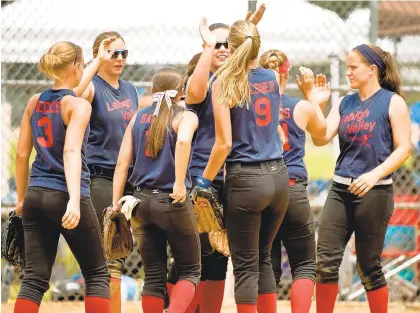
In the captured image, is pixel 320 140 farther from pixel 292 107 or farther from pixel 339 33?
pixel 339 33

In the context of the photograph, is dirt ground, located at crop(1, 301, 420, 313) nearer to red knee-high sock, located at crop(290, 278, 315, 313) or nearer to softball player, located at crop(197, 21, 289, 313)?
red knee-high sock, located at crop(290, 278, 315, 313)

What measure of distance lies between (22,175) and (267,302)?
161 centimetres

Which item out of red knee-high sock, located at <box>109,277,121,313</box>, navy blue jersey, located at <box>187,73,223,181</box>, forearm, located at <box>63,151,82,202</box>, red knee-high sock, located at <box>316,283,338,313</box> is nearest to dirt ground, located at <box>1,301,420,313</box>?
red knee-high sock, located at <box>109,277,121,313</box>

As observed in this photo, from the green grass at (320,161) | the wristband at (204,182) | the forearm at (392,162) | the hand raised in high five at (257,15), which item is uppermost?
the green grass at (320,161)

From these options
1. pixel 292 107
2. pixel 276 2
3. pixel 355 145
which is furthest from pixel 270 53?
pixel 276 2

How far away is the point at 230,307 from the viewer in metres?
8.09

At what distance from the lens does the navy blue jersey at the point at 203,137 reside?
18.7ft

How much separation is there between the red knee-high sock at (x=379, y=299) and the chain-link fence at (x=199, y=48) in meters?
2.37

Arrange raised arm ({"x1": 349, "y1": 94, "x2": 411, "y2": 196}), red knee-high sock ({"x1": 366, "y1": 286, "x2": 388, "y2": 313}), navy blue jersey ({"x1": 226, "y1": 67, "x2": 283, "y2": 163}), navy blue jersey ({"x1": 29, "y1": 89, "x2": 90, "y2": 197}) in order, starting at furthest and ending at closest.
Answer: red knee-high sock ({"x1": 366, "y1": 286, "x2": 388, "y2": 313})
raised arm ({"x1": 349, "y1": 94, "x2": 411, "y2": 196})
navy blue jersey ({"x1": 226, "y1": 67, "x2": 283, "y2": 163})
navy blue jersey ({"x1": 29, "y1": 89, "x2": 90, "y2": 197})

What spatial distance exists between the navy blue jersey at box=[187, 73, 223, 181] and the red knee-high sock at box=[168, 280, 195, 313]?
669 mm

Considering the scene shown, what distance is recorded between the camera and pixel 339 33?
8.73m

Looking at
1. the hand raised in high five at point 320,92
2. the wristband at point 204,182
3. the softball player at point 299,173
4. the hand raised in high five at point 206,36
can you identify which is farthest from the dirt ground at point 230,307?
the hand raised in high five at point 206,36

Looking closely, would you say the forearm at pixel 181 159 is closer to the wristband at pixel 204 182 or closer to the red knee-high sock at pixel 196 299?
the wristband at pixel 204 182

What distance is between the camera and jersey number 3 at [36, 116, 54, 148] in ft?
17.2
